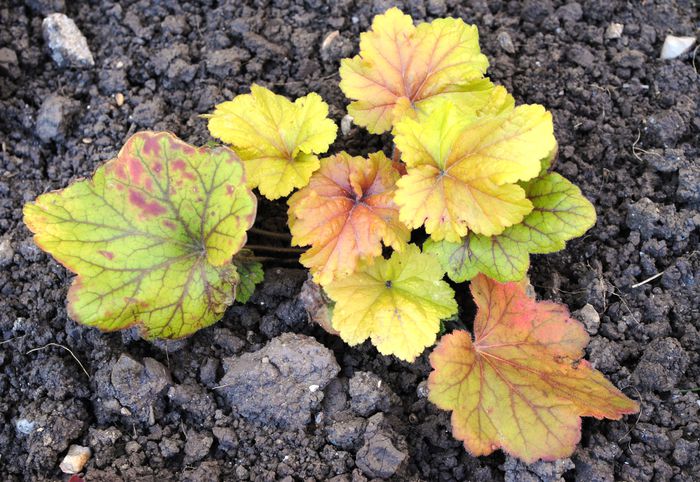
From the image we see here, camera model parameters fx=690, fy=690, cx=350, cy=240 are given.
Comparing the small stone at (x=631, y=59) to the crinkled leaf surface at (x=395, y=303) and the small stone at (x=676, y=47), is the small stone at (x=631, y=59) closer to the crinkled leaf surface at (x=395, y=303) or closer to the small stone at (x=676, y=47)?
the small stone at (x=676, y=47)

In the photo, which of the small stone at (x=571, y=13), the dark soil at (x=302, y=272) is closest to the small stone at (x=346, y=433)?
the dark soil at (x=302, y=272)

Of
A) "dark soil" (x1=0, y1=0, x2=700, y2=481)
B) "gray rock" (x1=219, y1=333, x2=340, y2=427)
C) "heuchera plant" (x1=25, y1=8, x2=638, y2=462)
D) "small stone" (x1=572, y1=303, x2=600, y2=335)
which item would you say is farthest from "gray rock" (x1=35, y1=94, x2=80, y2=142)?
"small stone" (x1=572, y1=303, x2=600, y2=335)

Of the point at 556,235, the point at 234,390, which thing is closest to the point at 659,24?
the point at 556,235

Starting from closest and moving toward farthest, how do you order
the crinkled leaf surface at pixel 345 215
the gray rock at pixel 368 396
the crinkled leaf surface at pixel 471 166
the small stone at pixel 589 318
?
the crinkled leaf surface at pixel 471 166
the crinkled leaf surface at pixel 345 215
the gray rock at pixel 368 396
the small stone at pixel 589 318

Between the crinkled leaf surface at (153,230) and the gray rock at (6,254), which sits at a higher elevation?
the crinkled leaf surface at (153,230)

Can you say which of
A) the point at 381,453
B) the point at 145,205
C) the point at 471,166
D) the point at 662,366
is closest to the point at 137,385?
the point at 145,205

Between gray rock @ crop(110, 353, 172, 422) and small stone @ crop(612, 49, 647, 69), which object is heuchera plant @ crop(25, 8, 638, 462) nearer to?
gray rock @ crop(110, 353, 172, 422)
